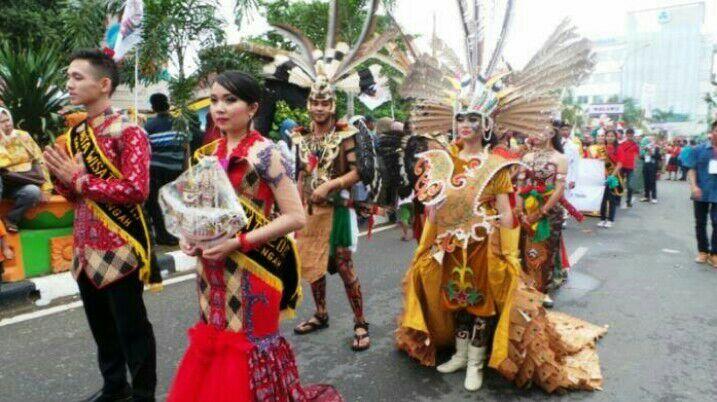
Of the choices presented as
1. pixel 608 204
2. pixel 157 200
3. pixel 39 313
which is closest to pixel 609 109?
pixel 608 204

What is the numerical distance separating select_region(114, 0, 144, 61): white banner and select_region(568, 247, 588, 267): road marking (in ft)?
18.6

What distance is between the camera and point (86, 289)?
2.79 metres

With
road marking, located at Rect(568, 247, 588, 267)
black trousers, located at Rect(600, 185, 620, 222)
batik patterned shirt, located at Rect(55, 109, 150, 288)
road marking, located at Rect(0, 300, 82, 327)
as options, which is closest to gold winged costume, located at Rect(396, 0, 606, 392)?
batik patterned shirt, located at Rect(55, 109, 150, 288)

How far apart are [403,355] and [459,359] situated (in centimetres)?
42

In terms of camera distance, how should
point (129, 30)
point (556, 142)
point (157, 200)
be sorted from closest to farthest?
point (129, 30), point (556, 142), point (157, 200)

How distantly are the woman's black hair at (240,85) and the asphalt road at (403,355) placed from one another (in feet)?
6.36

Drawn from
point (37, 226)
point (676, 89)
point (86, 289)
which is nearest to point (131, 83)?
point (37, 226)

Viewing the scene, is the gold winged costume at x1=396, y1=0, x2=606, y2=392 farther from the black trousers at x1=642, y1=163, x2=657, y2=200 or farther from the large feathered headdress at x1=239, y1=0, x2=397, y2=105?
the black trousers at x1=642, y1=163, x2=657, y2=200

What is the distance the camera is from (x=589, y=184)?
9758 millimetres

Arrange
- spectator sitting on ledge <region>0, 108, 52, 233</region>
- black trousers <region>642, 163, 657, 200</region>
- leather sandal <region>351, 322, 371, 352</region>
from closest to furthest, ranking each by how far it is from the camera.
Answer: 1. leather sandal <region>351, 322, 371, 352</region>
2. spectator sitting on ledge <region>0, 108, 52, 233</region>
3. black trousers <region>642, 163, 657, 200</region>

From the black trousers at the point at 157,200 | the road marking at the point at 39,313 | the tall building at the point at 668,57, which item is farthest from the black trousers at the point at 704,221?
the tall building at the point at 668,57

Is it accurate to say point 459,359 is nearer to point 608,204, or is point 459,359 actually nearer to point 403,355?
point 403,355

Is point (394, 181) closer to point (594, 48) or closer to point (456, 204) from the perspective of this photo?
point (456, 204)

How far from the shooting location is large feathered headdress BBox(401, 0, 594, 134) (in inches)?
135
